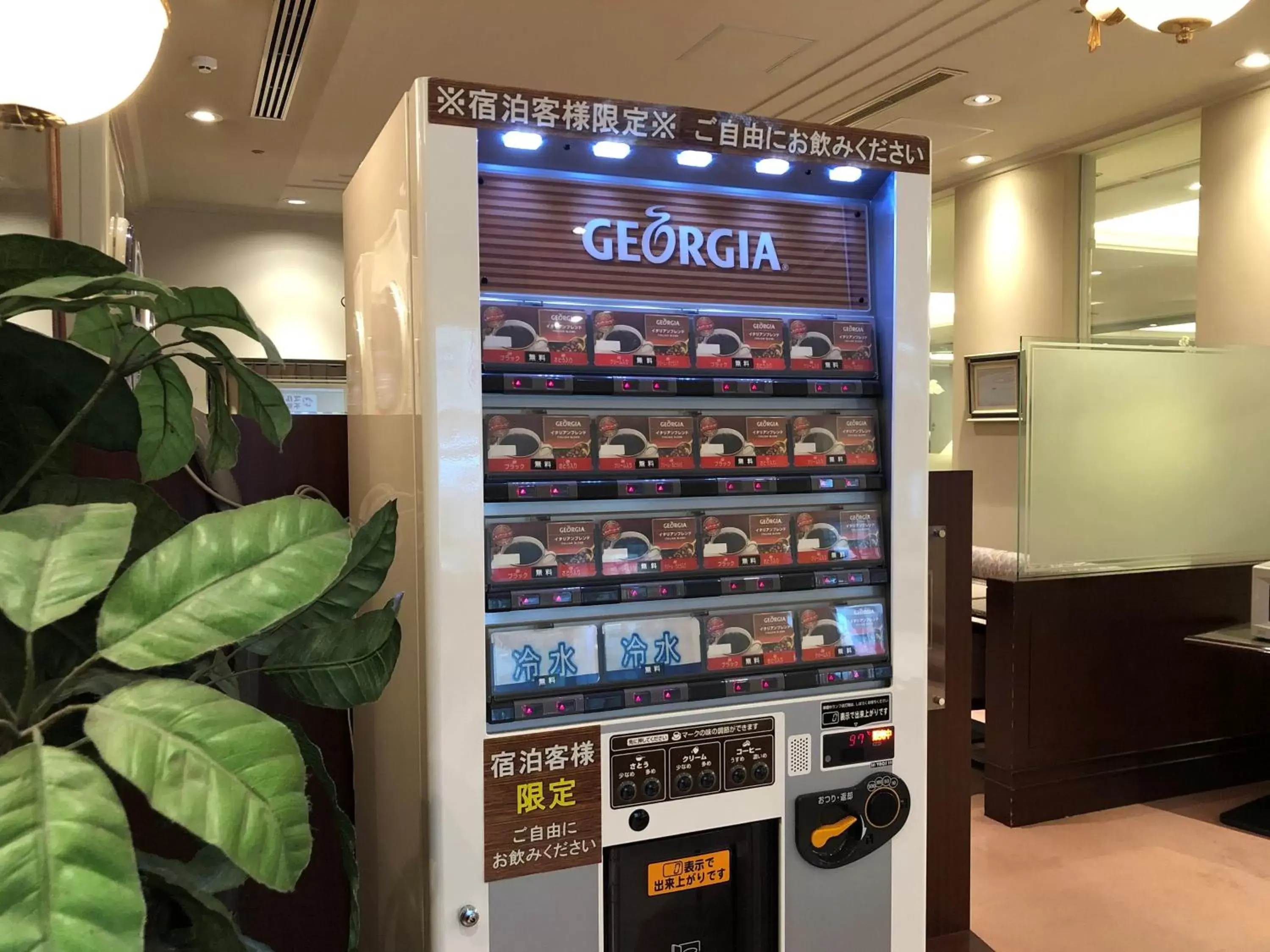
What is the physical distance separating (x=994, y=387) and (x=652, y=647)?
311 cm

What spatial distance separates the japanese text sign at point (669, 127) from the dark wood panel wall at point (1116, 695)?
2.62 metres

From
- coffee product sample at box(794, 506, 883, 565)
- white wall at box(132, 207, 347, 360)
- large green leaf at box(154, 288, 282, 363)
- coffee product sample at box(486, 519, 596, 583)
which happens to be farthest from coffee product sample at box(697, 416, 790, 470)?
white wall at box(132, 207, 347, 360)

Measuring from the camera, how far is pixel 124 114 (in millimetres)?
4891

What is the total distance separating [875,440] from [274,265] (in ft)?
23.2

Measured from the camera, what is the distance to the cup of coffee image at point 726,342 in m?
1.42

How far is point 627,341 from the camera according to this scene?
1.37 m

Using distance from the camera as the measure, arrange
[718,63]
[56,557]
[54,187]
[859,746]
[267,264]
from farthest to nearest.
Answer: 1. [267,264]
2. [718,63]
3. [54,187]
4. [859,746]
5. [56,557]

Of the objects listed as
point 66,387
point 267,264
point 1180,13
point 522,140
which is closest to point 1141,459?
point 1180,13

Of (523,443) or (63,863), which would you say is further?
(523,443)

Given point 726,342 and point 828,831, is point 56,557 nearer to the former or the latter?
point 726,342

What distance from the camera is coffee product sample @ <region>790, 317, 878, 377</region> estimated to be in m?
1.46

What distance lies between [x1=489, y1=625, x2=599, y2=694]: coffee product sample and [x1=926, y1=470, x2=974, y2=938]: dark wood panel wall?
98cm

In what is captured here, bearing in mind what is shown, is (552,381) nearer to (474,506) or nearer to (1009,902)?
(474,506)

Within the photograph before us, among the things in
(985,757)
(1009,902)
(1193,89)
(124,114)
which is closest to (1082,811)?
(985,757)
